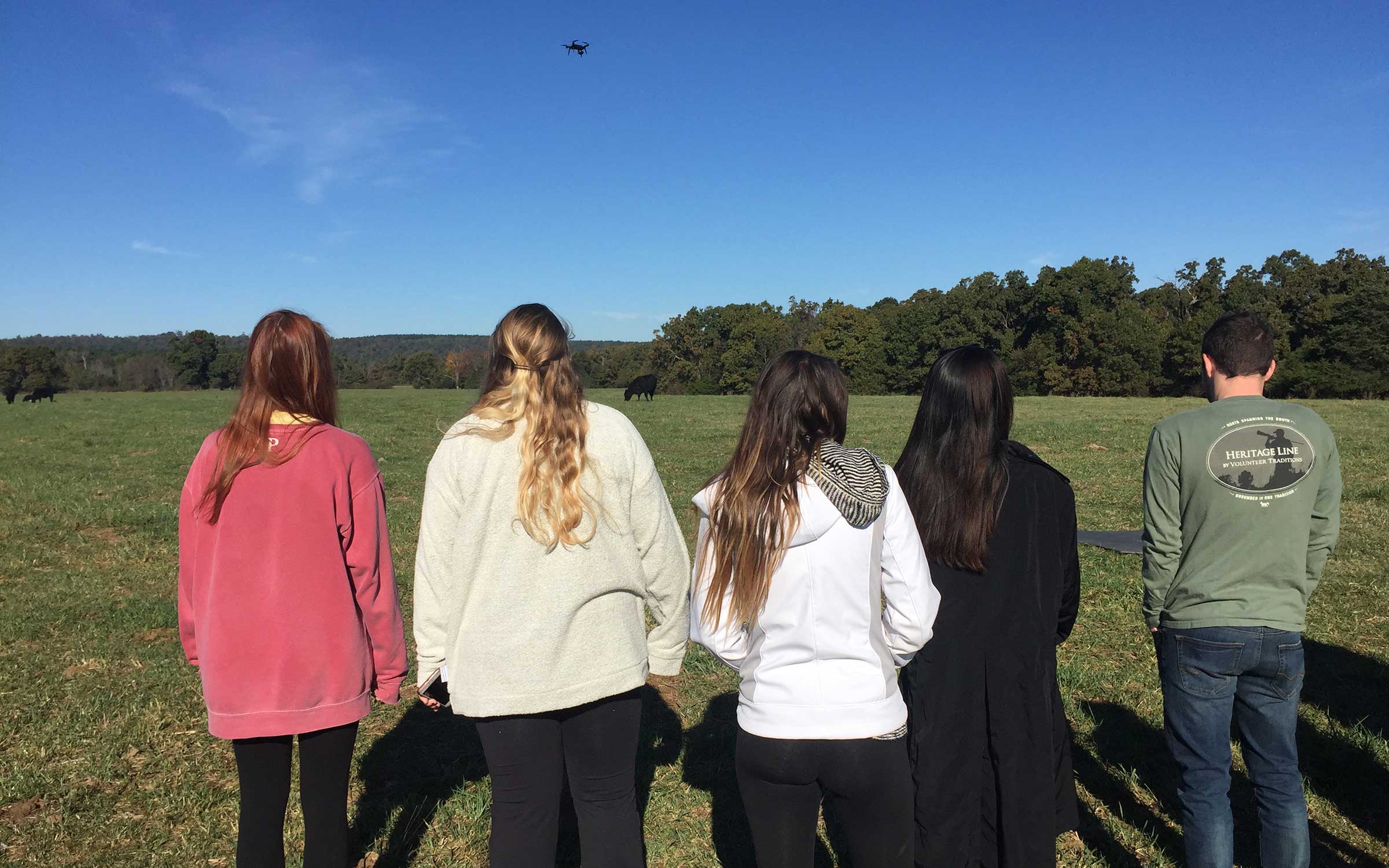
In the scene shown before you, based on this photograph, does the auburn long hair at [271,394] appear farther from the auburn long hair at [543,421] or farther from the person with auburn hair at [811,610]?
the person with auburn hair at [811,610]

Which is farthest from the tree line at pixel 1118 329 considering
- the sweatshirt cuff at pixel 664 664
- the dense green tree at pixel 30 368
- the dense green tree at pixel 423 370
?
the dense green tree at pixel 30 368

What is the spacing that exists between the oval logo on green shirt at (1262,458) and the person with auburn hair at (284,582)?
2795 mm

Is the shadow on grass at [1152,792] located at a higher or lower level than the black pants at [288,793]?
lower

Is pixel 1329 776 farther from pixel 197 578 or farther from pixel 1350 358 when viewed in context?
pixel 1350 358

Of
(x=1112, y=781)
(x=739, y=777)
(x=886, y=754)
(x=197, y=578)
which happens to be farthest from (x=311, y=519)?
(x=1112, y=781)

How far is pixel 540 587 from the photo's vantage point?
235 cm

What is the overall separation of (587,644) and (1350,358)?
60.4 metres

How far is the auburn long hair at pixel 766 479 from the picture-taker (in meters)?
2.16

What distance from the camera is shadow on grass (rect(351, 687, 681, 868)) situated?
3.83 meters

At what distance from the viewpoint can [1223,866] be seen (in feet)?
9.45

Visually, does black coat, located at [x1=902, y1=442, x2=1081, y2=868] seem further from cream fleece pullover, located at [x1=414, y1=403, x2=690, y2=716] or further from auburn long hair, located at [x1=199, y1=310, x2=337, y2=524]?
auburn long hair, located at [x1=199, y1=310, x2=337, y2=524]

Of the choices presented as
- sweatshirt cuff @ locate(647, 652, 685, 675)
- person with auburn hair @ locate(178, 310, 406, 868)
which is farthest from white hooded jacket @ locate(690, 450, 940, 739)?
person with auburn hair @ locate(178, 310, 406, 868)

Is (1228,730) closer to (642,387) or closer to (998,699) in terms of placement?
(998,699)

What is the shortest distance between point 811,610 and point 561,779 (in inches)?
39.1
